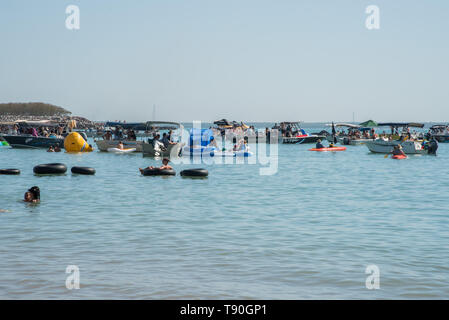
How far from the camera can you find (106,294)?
31.2 ft

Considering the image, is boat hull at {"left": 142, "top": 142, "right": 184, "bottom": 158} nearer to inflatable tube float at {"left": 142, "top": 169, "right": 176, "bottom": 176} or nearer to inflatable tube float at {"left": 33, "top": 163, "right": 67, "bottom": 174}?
inflatable tube float at {"left": 142, "top": 169, "right": 176, "bottom": 176}

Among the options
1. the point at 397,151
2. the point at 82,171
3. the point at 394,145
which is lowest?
the point at 82,171

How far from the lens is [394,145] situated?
55000 millimetres


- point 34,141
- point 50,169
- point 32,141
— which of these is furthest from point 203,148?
point 32,141

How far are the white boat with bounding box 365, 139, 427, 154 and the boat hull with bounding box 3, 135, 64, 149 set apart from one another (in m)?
32.8

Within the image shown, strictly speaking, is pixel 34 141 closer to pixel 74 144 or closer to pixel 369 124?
pixel 74 144

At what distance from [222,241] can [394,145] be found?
44.5m

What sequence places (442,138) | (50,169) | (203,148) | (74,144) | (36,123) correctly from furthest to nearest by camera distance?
(442,138) < (36,123) < (74,144) < (203,148) < (50,169)

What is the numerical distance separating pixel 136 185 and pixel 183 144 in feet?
58.8

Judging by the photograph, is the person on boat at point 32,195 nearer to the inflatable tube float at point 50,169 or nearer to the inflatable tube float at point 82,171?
the inflatable tube float at point 50,169

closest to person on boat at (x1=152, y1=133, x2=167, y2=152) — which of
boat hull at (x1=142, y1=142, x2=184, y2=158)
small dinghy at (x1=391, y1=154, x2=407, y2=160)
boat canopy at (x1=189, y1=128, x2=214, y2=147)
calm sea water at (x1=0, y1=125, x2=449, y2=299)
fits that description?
boat hull at (x1=142, y1=142, x2=184, y2=158)

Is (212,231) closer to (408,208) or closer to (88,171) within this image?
(408,208)

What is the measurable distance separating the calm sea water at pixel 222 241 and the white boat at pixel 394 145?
87.9 ft
